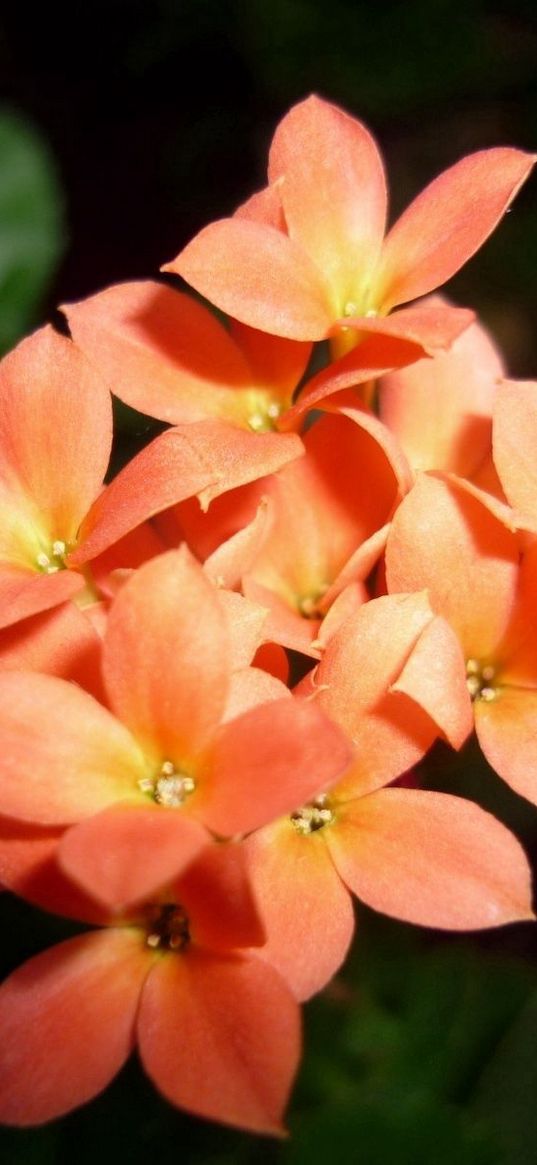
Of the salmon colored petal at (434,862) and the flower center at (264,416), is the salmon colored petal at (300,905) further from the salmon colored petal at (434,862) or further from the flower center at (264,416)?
the flower center at (264,416)

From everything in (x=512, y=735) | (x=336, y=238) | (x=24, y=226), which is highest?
(x=336, y=238)

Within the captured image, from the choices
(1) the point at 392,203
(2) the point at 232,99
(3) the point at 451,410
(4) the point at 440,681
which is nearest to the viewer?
(4) the point at 440,681

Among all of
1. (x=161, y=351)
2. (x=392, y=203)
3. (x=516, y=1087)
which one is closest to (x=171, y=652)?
(x=161, y=351)

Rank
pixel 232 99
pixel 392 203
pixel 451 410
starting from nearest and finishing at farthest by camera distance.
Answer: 1. pixel 451 410
2. pixel 392 203
3. pixel 232 99

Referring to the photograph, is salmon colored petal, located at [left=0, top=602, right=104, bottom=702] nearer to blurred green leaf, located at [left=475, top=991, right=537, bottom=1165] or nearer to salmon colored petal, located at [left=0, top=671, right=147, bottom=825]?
salmon colored petal, located at [left=0, top=671, right=147, bottom=825]

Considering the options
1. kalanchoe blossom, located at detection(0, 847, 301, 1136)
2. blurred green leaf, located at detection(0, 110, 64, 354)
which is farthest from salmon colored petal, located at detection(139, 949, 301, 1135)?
blurred green leaf, located at detection(0, 110, 64, 354)

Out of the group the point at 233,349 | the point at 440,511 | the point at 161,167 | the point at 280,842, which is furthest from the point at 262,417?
the point at 161,167

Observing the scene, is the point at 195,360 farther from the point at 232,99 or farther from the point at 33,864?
the point at 232,99
